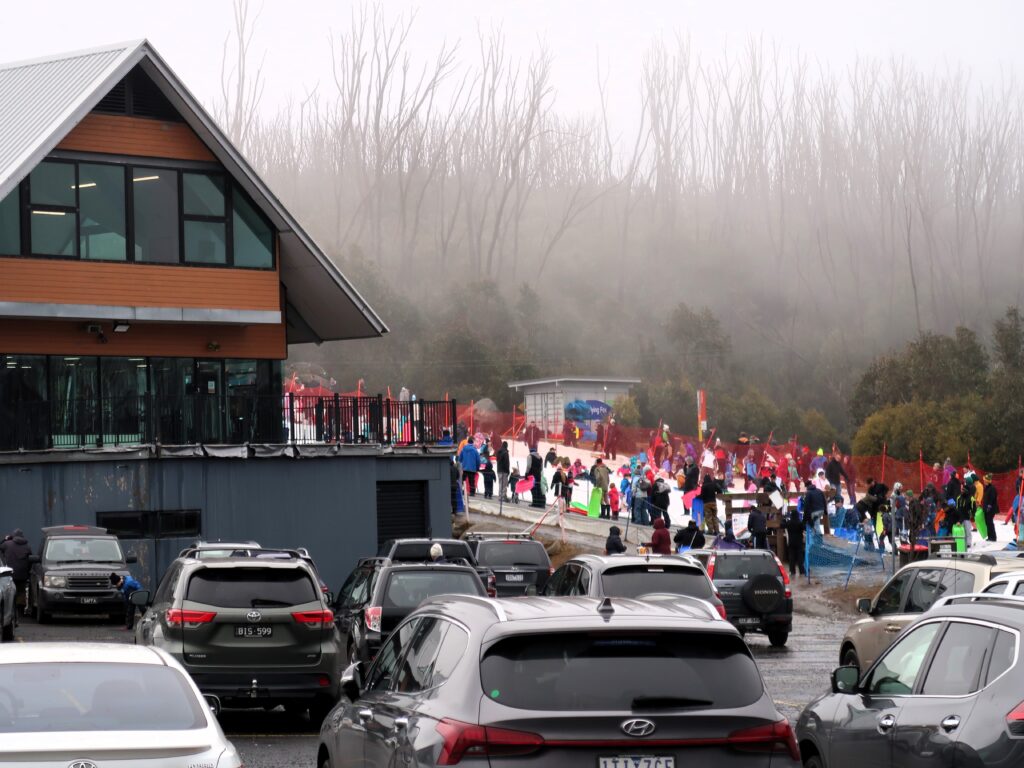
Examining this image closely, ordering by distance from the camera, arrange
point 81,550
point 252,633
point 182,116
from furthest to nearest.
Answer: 1. point 182,116
2. point 81,550
3. point 252,633

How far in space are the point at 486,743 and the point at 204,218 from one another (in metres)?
28.8

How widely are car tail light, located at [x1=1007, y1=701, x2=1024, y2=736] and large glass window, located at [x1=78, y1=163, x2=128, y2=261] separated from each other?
93.2ft

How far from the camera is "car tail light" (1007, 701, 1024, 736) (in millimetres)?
6965

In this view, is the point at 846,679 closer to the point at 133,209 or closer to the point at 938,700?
the point at 938,700

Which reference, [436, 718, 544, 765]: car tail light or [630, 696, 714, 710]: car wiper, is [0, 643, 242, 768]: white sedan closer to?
[436, 718, 544, 765]: car tail light

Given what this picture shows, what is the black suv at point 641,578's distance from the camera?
17328 mm

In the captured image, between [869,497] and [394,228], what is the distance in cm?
13594

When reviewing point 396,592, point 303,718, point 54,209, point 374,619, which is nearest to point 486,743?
point 303,718

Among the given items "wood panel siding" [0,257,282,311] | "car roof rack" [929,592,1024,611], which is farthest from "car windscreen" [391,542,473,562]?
"car roof rack" [929,592,1024,611]

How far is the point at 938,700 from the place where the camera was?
783 cm

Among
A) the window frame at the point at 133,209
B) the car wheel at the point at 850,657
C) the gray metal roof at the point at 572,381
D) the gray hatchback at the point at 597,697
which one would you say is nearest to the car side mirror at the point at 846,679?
the gray hatchback at the point at 597,697

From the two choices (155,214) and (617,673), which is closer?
(617,673)

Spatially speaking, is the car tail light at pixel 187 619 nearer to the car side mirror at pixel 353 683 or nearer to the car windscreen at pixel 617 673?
the car side mirror at pixel 353 683

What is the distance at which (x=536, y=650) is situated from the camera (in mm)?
6758
